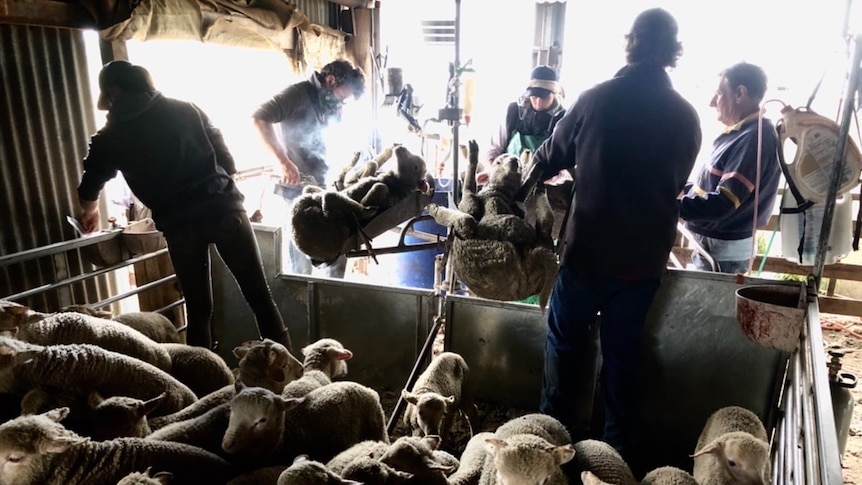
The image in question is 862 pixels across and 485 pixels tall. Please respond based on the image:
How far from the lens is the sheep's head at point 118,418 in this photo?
2.12m

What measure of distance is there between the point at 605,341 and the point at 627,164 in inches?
39.3

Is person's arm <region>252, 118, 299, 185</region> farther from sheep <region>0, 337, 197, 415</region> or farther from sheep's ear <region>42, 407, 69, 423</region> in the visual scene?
sheep's ear <region>42, 407, 69, 423</region>

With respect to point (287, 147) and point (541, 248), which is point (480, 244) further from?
point (287, 147)

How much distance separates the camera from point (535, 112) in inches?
156

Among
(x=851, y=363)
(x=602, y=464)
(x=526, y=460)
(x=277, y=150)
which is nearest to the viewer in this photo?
(x=526, y=460)

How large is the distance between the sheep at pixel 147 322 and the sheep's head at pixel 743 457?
315 centimetres

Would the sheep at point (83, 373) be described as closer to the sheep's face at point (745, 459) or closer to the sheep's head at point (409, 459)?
the sheep's head at point (409, 459)

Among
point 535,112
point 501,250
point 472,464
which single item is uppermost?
point 535,112

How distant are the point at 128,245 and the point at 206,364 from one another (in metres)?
1.16

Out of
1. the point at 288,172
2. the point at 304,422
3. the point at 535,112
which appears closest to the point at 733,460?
the point at 304,422

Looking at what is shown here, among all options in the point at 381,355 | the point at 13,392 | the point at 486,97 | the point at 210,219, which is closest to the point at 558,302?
the point at 381,355

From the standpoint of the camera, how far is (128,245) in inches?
136

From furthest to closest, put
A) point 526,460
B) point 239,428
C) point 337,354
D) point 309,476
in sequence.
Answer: point 337,354, point 239,428, point 526,460, point 309,476

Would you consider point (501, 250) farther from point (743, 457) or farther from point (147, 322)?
point (147, 322)
